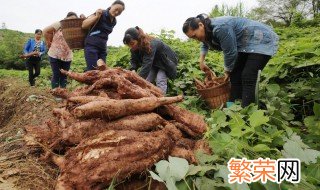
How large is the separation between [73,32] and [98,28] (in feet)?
1.08

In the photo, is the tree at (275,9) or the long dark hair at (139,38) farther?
the tree at (275,9)

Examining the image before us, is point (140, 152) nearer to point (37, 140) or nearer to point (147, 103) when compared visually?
point (147, 103)

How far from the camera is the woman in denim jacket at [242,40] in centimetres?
300

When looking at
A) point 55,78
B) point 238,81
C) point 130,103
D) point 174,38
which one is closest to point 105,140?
point 130,103

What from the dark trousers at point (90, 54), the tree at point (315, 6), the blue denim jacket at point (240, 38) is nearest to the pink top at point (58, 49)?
the dark trousers at point (90, 54)

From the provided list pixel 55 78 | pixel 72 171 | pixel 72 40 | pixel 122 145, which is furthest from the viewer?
pixel 55 78

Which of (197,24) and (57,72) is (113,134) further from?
(57,72)

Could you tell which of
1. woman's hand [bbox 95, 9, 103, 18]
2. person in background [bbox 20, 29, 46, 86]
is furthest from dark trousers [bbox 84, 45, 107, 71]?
person in background [bbox 20, 29, 46, 86]

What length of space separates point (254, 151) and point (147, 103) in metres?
0.79

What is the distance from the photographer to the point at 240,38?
314 cm

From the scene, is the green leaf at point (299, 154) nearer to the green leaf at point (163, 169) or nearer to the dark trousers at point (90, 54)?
the green leaf at point (163, 169)

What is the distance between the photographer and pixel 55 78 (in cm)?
459

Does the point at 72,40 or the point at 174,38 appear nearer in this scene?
the point at 72,40

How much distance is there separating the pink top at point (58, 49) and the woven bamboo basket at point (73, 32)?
356 mm
